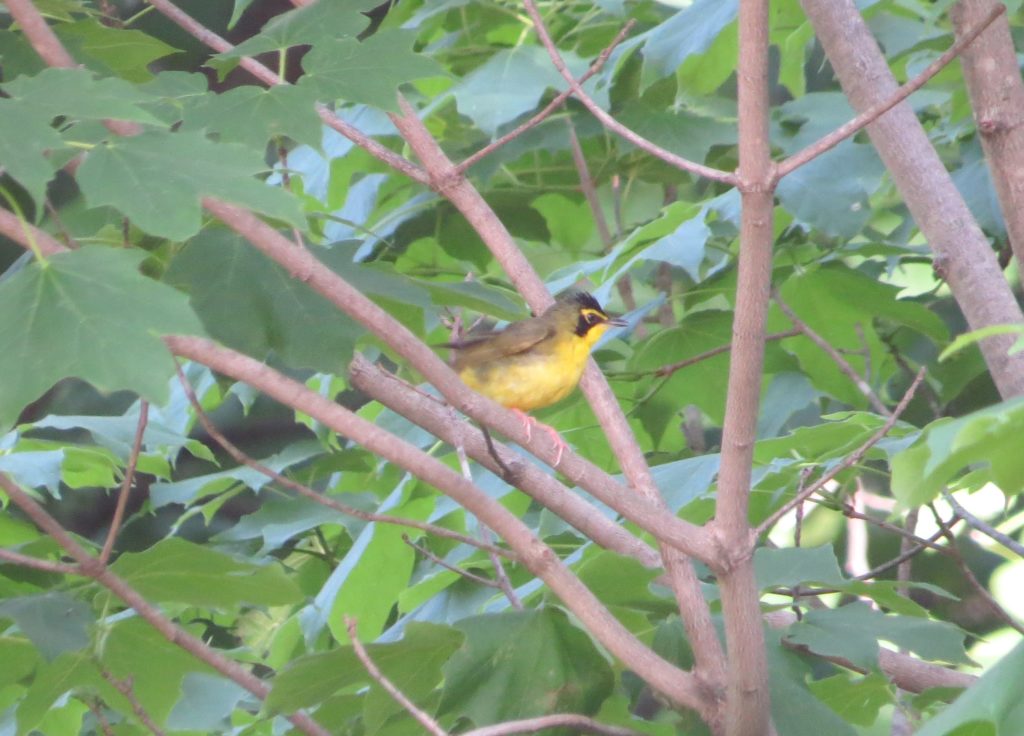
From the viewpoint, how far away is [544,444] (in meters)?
1.64

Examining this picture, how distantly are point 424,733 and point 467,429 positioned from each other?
16.6 inches

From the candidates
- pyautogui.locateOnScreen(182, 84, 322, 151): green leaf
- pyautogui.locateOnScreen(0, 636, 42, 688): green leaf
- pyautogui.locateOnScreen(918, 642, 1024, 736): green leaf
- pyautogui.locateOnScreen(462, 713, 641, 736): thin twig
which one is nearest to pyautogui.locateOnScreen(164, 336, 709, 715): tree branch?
pyautogui.locateOnScreen(462, 713, 641, 736): thin twig

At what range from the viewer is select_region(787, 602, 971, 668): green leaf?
5.95ft

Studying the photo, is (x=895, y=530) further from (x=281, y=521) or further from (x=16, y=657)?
(x=281, y=521)

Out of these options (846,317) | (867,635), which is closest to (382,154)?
(867,635)

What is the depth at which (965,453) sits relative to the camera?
1.03m

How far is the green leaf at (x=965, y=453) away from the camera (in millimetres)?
965

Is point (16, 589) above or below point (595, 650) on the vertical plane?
below

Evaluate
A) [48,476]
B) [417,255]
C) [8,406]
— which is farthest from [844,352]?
[8,406]

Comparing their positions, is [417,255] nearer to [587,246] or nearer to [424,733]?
[587,246]

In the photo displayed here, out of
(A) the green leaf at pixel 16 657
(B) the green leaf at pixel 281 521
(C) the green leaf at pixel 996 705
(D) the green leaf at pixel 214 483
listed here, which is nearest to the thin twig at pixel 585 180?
(D) the green leaf at pixel 214 483

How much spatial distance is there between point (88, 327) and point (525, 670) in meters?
0.78

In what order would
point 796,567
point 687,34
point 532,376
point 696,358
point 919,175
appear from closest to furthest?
1. point 796,567
2. point 919,175
3. point 696,358
4. point 687,34
5. point 532,376

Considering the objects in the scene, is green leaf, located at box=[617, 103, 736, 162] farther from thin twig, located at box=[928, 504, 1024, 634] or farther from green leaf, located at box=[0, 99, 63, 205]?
green leaf, located at box=[0, 99, 63, 205]
